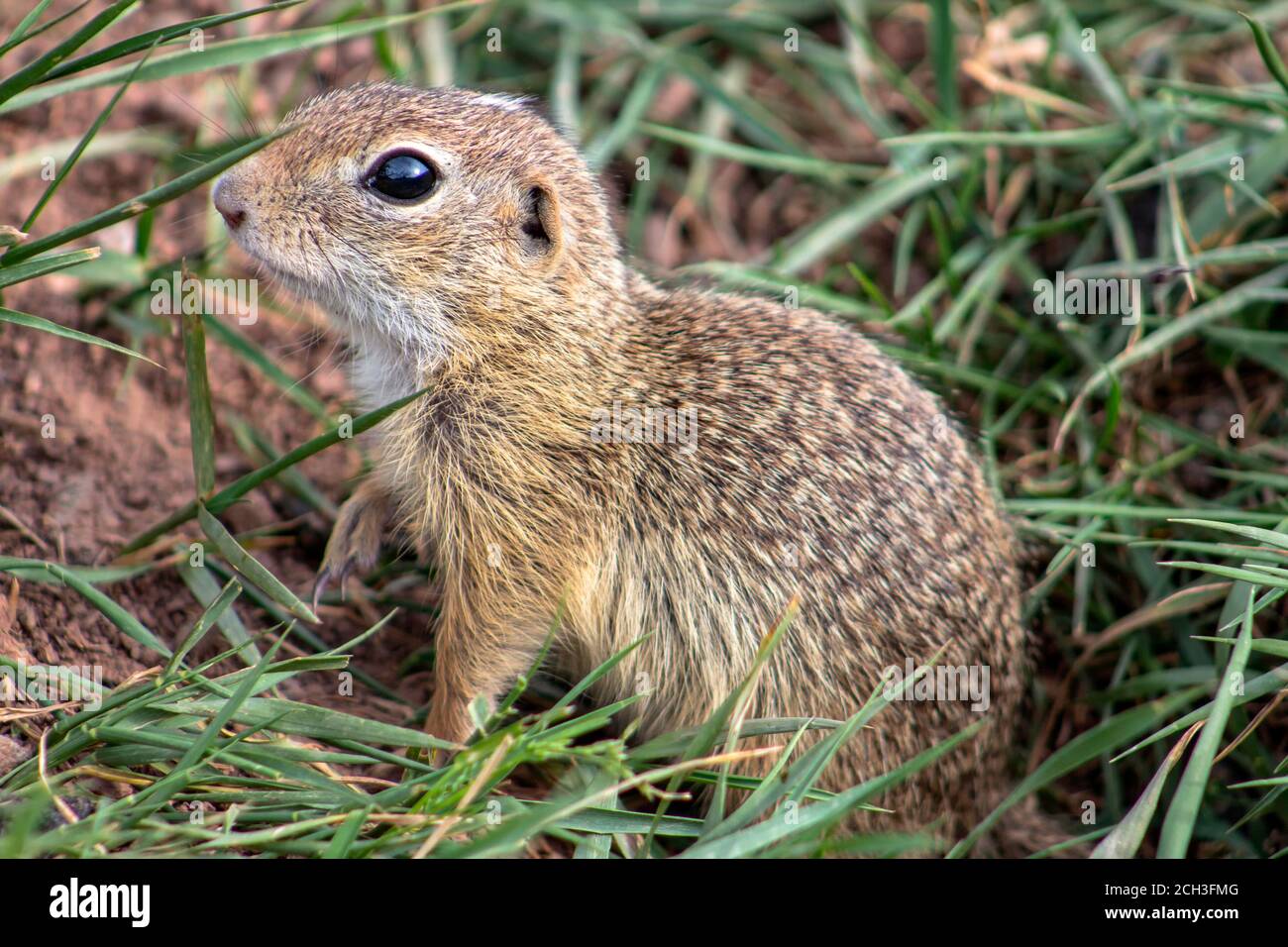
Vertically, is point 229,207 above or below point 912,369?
above

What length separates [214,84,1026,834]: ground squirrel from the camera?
359cm

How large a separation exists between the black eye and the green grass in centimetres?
59

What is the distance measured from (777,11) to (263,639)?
403cm

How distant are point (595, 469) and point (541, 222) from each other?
788 mm

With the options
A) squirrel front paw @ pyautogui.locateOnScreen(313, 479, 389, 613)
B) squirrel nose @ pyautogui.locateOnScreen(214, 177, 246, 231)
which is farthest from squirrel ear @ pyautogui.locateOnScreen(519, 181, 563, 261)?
squirrel front paw @ pyautogui.locateOnScreen(313, 479, 389, 613)

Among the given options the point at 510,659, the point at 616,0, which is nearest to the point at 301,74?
the point at 616,0

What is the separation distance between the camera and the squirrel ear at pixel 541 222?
374cm

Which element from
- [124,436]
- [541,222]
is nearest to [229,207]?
[541,222]

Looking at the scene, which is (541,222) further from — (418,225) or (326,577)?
(326,577)

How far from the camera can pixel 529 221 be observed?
3768 millimetres

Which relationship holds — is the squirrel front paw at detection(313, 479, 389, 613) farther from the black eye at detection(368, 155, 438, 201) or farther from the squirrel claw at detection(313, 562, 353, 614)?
the black eye at detection(368, 155, 438, 201)

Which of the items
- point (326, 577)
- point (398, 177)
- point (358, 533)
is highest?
point (398, 177)

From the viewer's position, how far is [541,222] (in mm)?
3762
